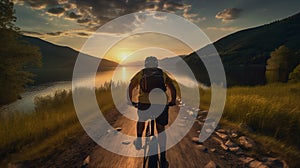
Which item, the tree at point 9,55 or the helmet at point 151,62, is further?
the tree at point 9,55

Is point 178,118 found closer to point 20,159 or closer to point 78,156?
point 78,156

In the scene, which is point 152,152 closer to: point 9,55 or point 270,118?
point 270,118

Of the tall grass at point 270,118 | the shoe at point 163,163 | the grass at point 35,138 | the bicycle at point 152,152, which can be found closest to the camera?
the bicycle at point 152,152

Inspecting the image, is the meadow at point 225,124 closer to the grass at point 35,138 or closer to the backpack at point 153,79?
the grass at point 35,138

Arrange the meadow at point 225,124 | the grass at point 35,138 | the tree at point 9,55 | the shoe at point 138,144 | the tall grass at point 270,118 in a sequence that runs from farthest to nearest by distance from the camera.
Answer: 1. the tree at point 9,55
2. the tall grass at point 270,118
3. the shoe at point 138,144
4. the meadow at point 225,124
5. the grass at point 35,138

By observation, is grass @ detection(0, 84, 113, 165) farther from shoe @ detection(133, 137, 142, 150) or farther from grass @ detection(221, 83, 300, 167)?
grass @ detection(221, 83, 300, 167)

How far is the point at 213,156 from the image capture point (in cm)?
485

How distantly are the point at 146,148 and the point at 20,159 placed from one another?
326 cm

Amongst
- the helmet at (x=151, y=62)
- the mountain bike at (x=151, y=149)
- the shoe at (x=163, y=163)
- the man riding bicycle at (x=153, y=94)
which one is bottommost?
the shoe at (x=163, y=163)

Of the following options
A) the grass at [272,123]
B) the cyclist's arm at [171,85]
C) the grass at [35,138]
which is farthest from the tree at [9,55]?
the grass at [272,123]

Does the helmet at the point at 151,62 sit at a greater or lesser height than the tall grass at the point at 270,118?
greater

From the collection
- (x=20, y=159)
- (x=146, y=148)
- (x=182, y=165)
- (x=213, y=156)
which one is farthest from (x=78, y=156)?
(x=213, y=156)

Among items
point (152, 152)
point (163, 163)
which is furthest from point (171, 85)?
point (163, 163)

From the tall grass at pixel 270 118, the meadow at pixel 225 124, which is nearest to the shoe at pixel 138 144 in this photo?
the meadow at pixel 225 124
